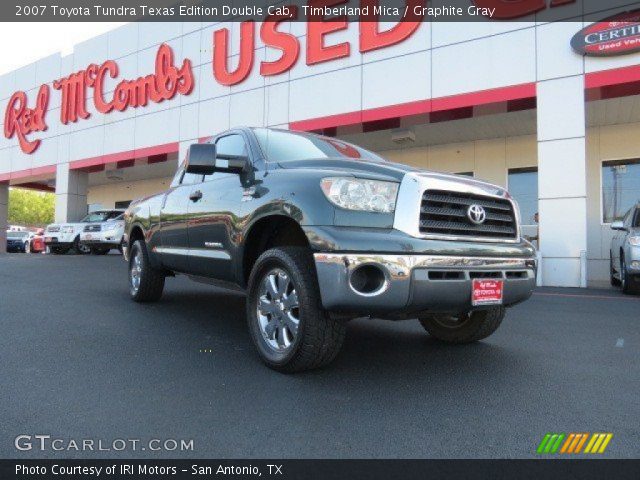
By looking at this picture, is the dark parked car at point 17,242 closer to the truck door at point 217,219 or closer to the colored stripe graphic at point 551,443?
the truck door at point 217,219

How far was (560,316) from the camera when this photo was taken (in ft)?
18.1

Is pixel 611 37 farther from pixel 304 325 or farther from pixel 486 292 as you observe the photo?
pixel 304 325

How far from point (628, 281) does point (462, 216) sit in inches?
254

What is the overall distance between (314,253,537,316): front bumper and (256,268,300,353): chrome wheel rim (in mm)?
346

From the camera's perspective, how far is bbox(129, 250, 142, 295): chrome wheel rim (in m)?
5.71

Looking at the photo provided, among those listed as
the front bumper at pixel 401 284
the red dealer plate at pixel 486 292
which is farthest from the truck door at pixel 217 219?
the red dealer plate at pixel 486 292

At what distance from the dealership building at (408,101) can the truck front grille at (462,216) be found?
23.2 feet

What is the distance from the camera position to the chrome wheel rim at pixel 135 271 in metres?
5.71

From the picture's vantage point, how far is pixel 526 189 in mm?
13781

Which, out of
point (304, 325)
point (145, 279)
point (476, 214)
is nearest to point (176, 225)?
point (145, 279)

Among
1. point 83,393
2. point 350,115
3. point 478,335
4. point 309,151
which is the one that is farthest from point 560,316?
point 350,115

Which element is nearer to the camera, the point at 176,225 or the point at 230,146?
the point at 230,146

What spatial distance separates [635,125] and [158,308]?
42.0 ft

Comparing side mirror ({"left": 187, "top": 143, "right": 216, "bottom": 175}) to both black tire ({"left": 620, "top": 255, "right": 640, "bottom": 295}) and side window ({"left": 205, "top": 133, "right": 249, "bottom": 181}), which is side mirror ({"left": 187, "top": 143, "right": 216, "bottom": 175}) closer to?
side window ({"left": 205, "top": 133, "right": 249, "bottom": 181})
